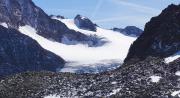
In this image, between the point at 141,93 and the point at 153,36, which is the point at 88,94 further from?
the point at 153,36

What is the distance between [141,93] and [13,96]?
1044 inches

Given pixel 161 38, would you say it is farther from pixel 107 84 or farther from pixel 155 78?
pixel 107 84

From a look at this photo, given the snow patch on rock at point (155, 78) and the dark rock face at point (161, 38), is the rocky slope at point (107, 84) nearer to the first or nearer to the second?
the snow patch on rock at point (155, 78)

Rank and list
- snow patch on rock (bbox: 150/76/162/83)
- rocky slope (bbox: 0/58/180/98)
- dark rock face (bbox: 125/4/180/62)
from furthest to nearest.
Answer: dark rock face (bbox: 125/4/180/62)
snow patch on rock (bbox: 150/76/162/83)
rocky slope (bbox: 0/58/180/98)

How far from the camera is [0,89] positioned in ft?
470

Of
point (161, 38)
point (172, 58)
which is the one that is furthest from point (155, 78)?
point (161, 38)

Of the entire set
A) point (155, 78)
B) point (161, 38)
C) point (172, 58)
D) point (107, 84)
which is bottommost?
point (107, 84)

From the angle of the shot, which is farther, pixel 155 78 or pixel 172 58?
pixel 172 58

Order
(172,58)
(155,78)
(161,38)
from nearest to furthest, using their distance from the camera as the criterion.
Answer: (155,78) → (172,58) → (161,38)

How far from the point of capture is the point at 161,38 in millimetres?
165750

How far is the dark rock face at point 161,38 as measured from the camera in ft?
523

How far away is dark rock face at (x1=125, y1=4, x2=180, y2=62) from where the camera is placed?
15938 cm

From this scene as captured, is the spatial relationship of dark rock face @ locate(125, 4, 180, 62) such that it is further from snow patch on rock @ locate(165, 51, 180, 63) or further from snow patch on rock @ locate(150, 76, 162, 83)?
snow patch on rock @ locate(150, 76, 162, 83)

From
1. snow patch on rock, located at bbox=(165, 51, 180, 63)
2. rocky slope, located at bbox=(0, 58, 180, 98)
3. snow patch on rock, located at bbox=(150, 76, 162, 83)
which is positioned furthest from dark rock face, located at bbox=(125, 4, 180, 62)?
snow patch on rock, located at bbox=(150, 76, 162, 83)
